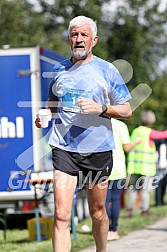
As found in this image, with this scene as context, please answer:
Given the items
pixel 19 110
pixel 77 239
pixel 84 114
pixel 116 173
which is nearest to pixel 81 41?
pixel 84 114

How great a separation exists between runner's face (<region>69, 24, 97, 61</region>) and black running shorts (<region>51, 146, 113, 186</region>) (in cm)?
80

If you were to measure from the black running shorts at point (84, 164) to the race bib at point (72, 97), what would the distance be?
35cm

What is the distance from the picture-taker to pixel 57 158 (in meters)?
6.82

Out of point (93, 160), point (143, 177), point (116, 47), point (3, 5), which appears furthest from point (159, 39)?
point (93, 160)

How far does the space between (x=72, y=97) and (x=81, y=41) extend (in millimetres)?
458

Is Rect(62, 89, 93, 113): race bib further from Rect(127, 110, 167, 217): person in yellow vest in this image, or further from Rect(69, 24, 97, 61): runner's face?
Rect(127, 110, 167, 217): person in yellow vest

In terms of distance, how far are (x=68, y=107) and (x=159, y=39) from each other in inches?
1222

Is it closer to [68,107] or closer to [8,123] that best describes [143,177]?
[8,123]

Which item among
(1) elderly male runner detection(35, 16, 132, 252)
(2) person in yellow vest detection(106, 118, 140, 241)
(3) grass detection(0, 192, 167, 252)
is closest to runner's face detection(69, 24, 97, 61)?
(1) elderly male runner detection(35, 16, 132, 252)

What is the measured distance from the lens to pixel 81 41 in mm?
6750

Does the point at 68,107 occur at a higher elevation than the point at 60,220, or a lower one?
higher

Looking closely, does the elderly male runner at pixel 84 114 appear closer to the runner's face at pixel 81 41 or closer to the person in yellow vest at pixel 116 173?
the runner's face at pixel 81 41

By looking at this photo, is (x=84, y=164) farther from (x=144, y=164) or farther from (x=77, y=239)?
(x=144, y=164)

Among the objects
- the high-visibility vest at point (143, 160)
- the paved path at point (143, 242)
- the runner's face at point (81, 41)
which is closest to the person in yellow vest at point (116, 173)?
the paved path at point (143, 242)
